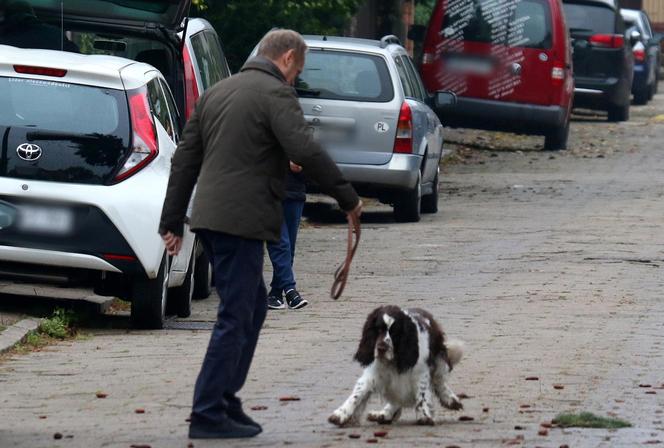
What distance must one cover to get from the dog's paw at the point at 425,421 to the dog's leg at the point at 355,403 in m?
0.26

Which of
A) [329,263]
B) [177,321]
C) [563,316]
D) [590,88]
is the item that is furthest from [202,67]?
[590,88]

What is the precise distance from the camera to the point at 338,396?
26.8 feet

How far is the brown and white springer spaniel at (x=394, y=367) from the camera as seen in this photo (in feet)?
23.8

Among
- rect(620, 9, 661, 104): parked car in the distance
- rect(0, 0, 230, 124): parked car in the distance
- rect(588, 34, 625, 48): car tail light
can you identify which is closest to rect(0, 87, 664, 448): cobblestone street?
rect(0, 0, 230, 124): parked car in the distance

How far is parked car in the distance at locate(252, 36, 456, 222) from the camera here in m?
16.4

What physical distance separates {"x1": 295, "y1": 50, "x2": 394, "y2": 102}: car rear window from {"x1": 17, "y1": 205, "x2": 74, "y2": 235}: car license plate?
6770 millimetres

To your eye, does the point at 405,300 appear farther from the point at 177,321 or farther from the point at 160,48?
the point at 160,48

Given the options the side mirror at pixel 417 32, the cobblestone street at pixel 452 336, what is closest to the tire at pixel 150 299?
the cobblestone street at pixel 452 336

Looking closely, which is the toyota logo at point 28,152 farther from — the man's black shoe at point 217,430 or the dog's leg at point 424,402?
the dog's leg at point 424,402

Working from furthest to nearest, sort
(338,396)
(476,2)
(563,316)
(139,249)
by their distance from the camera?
(476,2) < (563,316) < (139,249) < (338,396)

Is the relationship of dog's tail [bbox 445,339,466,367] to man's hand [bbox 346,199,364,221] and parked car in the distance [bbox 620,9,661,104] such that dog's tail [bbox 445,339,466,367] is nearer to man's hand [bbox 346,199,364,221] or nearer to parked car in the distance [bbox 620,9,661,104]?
man's hand [bbox 346,199,364,221]

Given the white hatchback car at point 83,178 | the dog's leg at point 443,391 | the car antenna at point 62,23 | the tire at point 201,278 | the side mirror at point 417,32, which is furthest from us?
A: the side mirror at point 417,32

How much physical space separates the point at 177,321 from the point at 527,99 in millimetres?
13438

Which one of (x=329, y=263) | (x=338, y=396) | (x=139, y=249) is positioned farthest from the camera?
(x=329, y=263)
